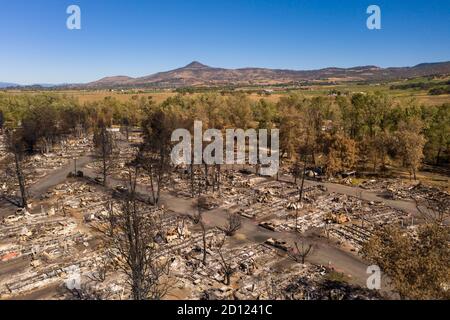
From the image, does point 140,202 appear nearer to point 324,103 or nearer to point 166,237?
point 166,237

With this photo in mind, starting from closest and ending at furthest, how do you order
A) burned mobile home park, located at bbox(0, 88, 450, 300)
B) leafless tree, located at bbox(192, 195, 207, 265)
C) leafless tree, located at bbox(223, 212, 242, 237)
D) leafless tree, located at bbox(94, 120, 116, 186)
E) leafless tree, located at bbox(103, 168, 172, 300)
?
leafless tree, located at bbox(103, 168, 172, 300) → burned mobile home park, located at bbox(0, 88, 450, 300) → leafless tree, located at bbox(192, 195, 207, 265) → leafless tree, located at bbox(223, 212, 242, 237) → leafless tree, located at bbox(94, 120, 116, 186)

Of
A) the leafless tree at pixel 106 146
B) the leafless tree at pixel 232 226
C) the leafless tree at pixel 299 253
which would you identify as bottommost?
the leafless tree at pixel 299 253

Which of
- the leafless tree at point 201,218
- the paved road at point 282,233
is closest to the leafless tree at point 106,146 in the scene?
the paved road at point 282,233

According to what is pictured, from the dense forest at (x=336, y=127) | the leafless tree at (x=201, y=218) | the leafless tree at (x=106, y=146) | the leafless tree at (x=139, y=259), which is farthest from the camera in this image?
the leafless tree at (x=106, y=146)

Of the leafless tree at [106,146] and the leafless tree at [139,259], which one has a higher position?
the leafless tree at [106,146]

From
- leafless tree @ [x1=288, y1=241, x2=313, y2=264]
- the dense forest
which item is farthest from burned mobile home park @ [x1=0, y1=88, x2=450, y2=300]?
the dense forest

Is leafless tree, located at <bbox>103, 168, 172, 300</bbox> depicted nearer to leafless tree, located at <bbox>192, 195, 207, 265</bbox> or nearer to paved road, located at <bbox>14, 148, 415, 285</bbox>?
leafless tree, located at <bbox>192, 195, 207, 265</bbox>

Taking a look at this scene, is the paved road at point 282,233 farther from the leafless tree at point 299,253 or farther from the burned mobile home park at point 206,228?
the leafless tree at point 299,253

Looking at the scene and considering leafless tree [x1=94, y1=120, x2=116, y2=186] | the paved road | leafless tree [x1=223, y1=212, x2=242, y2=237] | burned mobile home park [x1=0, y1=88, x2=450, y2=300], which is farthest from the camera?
leafless tree [x1=94, y1=120, x2=116, y2=186]

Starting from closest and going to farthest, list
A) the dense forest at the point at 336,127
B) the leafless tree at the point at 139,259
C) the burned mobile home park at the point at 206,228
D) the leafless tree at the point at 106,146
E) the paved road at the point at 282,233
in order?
the leafless tree at the point at 139,259
the burned mobile home park at the point at 206,228
the paved road at the point at 282,233
the dense forest at the point at 336,127
the leafless tree at the point at 106,146

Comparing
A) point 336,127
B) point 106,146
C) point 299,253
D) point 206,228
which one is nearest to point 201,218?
point 206,228
